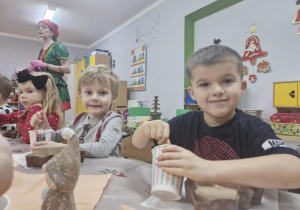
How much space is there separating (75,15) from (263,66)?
3.48m

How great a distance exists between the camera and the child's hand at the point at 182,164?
1.29 feet

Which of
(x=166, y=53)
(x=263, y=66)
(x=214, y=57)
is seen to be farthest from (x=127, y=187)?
(x=166, y=53)

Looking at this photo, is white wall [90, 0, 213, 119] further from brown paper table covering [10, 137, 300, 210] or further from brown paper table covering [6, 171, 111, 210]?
brown paper table covering [6, 171, 111, 210]

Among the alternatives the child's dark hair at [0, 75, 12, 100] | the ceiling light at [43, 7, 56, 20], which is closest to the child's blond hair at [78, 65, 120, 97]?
the child's dark hair at [0, 75, 12, 100]

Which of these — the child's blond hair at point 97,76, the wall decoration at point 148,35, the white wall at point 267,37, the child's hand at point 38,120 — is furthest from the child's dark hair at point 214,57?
the wall decoration at point 148,35

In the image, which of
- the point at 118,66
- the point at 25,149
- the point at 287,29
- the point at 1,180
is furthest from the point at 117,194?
the point at 118,66

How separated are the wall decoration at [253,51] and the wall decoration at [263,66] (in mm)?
68

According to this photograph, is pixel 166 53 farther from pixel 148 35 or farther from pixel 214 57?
pixel 214 57

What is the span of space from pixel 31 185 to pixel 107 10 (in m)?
3.93

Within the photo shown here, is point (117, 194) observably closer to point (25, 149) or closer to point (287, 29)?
point (25, 149)

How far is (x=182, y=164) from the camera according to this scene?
40cm

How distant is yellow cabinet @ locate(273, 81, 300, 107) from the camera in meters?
1.70

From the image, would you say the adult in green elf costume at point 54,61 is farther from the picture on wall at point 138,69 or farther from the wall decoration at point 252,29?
the wall decoration at point 252,29

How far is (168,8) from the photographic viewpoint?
3.22 metres
